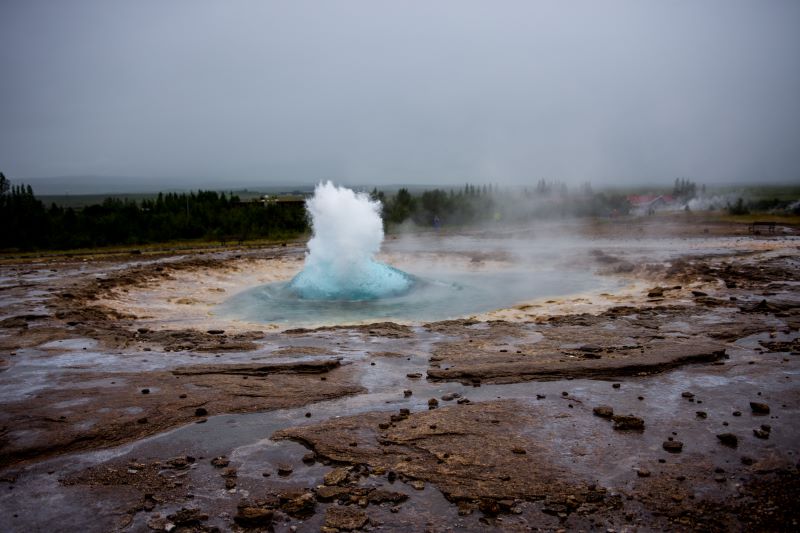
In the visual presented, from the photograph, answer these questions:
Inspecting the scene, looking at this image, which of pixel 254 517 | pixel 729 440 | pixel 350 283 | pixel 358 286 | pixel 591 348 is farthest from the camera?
pixel 350 283

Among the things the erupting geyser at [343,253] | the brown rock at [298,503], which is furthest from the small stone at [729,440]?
the erupting geyser at [343,253]

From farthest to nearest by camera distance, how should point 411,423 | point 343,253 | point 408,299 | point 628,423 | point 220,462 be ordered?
1. point 343,253
2. point 408,299
3. point 411,423
4. point 628,423
5. point 220,462

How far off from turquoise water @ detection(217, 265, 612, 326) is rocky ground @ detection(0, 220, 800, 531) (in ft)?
6.26

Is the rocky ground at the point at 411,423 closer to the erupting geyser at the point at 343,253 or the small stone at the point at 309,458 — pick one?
the small stone at the point at 309,458

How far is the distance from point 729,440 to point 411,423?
3.48 meters

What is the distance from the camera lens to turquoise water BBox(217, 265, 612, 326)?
587 inches

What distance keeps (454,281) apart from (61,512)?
16.2m

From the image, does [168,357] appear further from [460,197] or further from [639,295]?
[460,197]

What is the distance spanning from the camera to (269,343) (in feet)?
36.7

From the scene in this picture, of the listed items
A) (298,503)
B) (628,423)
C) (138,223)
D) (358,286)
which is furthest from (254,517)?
(138,223)

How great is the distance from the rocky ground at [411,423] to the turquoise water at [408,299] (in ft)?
6.26

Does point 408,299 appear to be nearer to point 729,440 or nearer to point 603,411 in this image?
point 603,411

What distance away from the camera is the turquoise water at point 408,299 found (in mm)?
14922

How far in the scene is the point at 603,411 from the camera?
6.95m
